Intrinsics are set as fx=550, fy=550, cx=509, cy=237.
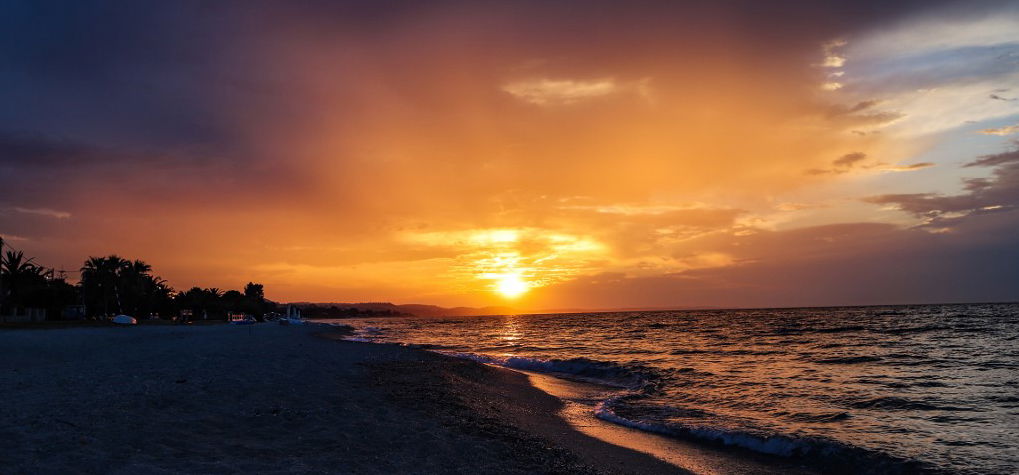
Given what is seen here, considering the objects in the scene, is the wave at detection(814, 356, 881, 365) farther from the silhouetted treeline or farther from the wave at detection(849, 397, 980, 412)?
the silhouetted treeline

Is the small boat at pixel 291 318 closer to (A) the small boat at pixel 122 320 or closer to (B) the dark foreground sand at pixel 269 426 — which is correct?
(A) the small boat at pixel 122 320

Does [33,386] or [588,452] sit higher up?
[33,386]

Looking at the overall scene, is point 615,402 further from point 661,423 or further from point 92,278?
point 92,278

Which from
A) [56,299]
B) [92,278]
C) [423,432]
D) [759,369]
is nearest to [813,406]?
[759,369]

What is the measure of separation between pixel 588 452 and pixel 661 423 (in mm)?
5266

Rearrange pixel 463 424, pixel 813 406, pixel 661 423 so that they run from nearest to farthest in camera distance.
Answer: pixel 463 424 → pixel 661 423 → pixel 813 406

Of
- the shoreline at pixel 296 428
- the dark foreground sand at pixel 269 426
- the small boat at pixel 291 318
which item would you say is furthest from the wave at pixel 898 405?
Answer: the small boat at pixel 291 318

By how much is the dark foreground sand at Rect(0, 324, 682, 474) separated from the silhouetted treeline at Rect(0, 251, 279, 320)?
275ft

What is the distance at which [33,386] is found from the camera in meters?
15.7

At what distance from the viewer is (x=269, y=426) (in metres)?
12.3

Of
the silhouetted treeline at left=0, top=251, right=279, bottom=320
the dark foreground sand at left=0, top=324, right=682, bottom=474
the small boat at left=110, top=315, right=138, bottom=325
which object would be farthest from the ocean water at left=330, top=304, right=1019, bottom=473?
the silhouetted treeline at left=0, top=251, right=279, bottom=320

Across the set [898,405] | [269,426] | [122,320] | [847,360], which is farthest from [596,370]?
[122,320]

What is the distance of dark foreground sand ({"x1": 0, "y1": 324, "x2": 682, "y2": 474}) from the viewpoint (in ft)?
31.1

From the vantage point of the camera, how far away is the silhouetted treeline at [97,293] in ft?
277
